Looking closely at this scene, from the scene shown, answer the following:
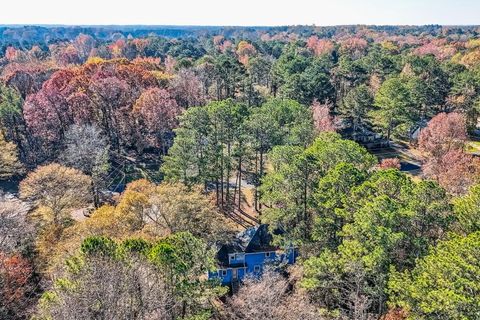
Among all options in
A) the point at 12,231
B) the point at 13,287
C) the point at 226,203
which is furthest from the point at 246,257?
the point at 12,231

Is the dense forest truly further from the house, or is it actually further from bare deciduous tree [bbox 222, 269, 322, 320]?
the house

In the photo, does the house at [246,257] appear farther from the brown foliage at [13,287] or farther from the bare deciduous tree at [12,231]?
the bare deciduous tree at [12,231]

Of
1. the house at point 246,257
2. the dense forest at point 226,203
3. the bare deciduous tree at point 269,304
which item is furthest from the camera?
the house at point 246,257

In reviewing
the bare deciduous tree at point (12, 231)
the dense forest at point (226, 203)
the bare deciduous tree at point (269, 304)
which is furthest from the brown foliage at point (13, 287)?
the bare deciduous tree at point (269, 304)

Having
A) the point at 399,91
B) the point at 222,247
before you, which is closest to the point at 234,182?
the point at 222,247

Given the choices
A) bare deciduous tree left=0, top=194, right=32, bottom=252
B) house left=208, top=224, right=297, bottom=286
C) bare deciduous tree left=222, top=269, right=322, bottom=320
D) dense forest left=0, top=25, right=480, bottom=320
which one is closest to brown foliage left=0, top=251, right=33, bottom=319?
dense forest left=0, top=25, right=480, bottom=320

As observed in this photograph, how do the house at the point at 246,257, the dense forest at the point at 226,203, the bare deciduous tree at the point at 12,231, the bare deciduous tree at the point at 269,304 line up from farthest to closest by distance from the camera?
the house at the point at 246,257 → the bare deciduous tree at the point at 12,231 → the bare deciduous tree at the point at 269,304 → the dense forest at the point at 226,203
